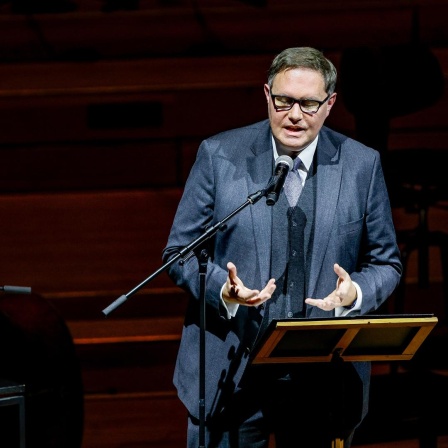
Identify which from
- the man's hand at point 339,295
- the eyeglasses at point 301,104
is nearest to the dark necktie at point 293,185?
the eyeglasses at point 301,104

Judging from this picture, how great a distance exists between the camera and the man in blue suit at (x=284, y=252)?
6.82 feet

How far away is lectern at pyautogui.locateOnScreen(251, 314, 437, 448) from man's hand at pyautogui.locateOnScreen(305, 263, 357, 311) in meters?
0.09

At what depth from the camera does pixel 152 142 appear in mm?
4379

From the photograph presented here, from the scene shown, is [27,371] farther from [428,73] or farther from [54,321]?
[428,73]

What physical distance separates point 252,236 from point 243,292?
232 millimetres

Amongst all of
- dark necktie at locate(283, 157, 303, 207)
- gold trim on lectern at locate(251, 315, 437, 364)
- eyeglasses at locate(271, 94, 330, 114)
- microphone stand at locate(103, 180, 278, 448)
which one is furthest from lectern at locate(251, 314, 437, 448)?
eyeglasses at locate(271, 94, 330, 114)

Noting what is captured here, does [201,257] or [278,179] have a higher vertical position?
[278,179]

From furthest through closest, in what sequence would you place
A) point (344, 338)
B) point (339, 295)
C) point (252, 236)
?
point (252, 236) < point (339, 295) < point (344, 338)

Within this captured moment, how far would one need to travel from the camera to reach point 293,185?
2166 mm

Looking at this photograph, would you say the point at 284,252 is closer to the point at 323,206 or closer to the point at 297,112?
the point at 323,206

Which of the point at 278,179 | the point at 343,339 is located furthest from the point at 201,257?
the point at 343,339

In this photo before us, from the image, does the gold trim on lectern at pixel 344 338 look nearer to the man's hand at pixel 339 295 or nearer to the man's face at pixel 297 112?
the man's hand at pixel 339 295

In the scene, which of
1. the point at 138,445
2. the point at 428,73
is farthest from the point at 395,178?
the point at 138,445

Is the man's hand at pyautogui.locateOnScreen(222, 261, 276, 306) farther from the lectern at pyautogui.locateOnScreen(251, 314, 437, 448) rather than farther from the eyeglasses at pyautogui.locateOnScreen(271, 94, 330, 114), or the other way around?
the eyeglasses at pyautogui.locateOnScreen(271, 94, 330, 114)
